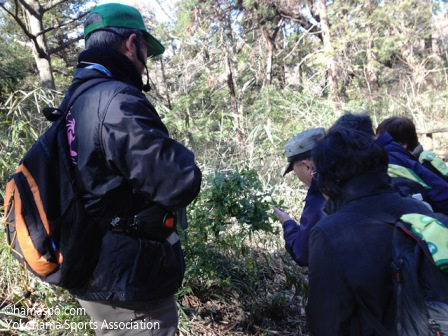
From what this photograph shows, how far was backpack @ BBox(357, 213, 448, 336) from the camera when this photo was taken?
1.15 meters

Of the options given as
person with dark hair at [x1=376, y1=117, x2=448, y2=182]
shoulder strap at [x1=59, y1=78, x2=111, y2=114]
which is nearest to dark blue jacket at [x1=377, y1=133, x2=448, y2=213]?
person with dark hair at [x1=376, y1=117, x2=448, y2=182]

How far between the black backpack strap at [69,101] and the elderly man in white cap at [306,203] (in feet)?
3.83

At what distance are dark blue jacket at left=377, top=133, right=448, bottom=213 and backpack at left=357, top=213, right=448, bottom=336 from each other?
1435 millimetres

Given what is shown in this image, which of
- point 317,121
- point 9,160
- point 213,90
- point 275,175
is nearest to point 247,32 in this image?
point 213,90

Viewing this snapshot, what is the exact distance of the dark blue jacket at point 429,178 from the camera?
8.25ft

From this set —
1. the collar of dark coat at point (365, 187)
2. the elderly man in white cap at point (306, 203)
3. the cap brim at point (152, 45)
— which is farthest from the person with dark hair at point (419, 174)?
the cap brim at point (152, 45)

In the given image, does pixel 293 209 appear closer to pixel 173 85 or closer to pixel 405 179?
pixel 405 179

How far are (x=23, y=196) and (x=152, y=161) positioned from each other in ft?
1.82

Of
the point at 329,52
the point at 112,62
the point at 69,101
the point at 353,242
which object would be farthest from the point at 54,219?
the point at 329,52

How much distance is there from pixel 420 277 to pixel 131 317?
1074 mm

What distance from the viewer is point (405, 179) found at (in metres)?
2.45

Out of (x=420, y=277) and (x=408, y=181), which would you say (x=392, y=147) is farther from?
Answer: (x=420, y=277)

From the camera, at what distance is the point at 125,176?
1.47m

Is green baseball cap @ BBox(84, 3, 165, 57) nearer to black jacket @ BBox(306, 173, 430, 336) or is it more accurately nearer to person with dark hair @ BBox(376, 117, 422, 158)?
black jacket @ BBox(306, 173, 430, 336)
